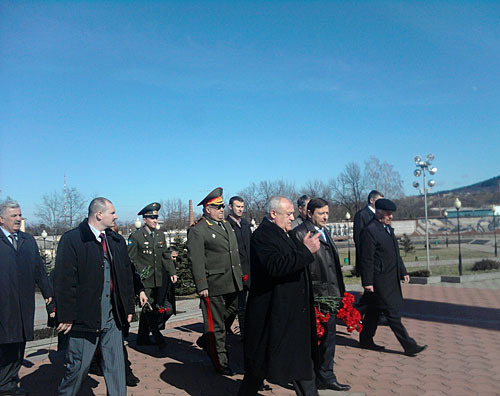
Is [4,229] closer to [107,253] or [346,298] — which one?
[107,253]

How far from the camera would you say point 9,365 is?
15.5 feet

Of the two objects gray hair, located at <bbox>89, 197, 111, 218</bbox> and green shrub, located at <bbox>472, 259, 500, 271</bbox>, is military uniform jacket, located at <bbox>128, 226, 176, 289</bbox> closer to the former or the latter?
gray hair, located at <bbox>89, 197, 111, 218</bbox>

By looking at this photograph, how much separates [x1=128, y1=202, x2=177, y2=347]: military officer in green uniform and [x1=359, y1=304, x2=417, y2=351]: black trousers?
2994 mm

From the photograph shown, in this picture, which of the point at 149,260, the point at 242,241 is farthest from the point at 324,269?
the point at 149,260

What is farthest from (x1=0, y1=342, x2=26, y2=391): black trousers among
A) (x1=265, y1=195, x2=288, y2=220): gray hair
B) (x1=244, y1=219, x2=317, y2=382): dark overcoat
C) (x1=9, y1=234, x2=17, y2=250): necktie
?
(x1=265, y1=195, x2=288, y2=220): gray hair

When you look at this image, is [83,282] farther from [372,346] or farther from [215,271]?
[372,346]

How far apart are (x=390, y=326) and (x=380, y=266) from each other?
80 centimetres

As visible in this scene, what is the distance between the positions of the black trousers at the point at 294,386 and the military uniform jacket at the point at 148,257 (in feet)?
10.9

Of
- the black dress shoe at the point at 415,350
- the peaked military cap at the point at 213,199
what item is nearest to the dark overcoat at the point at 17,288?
the peaked military cap at the point at 213,199

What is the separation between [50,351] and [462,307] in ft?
26.9

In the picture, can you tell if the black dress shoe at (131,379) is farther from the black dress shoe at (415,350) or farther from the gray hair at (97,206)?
the black dress shoe at (415,350)

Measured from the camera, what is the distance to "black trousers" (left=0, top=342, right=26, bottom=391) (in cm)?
469

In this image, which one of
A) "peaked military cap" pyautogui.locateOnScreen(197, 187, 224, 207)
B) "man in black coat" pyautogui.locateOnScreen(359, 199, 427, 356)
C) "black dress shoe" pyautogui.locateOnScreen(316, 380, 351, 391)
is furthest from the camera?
"man in black coat" pyautogui.locateOnScreen(359, 199, 427, 356)

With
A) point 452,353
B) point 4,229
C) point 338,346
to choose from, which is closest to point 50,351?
point 4,229
